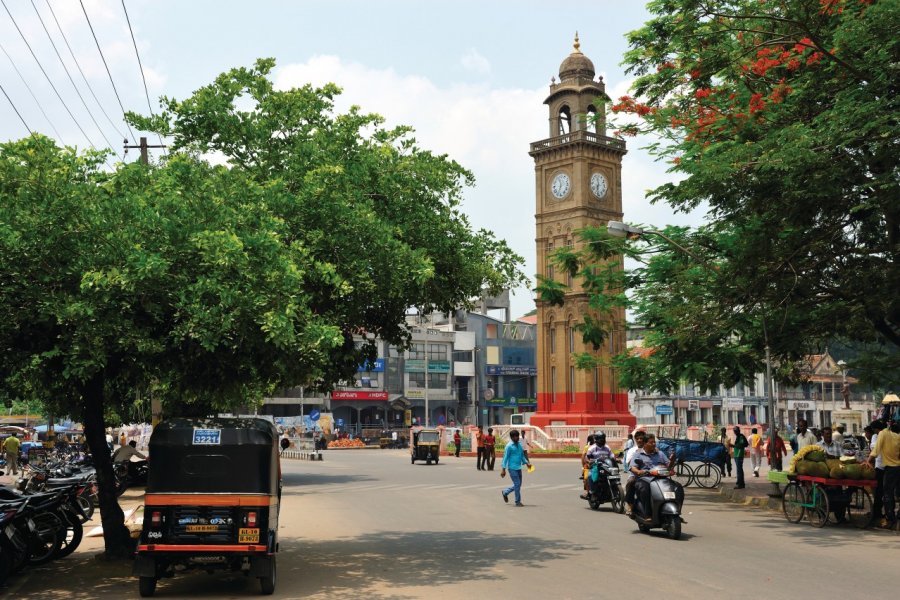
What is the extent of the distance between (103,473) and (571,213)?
60498 mm

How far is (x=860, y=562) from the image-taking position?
A: 42.2 feet

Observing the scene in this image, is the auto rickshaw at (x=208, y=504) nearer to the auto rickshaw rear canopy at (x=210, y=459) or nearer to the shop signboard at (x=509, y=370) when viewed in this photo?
the auto rickshaw rear canopy at (x=210, y=459)

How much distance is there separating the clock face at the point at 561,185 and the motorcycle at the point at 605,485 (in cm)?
5321

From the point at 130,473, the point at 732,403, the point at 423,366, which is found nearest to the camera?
the point at 130,473

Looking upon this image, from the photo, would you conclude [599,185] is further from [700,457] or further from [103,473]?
[103,473]

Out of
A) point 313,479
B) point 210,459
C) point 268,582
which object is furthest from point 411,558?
point 313,479

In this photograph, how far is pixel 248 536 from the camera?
36.0 ft

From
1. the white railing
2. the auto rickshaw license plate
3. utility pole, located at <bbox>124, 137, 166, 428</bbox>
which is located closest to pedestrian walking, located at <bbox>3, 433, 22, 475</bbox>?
utility pole, located at <bbox>124, 137, 166, 428</bbox>

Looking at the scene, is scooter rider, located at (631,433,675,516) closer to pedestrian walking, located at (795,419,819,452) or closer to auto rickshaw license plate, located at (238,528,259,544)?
auto rickshaw license plate, located at (238,528,259,544)

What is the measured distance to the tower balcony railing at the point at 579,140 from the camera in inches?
2817

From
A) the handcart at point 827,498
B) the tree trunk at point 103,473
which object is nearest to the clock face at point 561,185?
the handcart at point 827,498

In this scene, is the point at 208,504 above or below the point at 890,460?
below

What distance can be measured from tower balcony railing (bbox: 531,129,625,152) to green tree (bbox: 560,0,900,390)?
166ft

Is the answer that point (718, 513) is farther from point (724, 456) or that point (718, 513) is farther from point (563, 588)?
point (563, 588)
